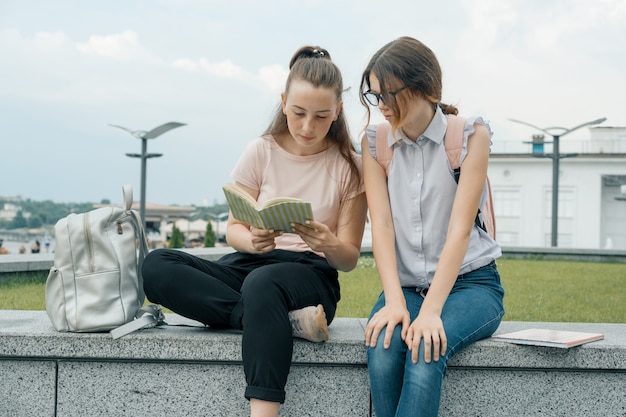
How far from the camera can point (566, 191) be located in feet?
145

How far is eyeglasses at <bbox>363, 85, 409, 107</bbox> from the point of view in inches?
98.1

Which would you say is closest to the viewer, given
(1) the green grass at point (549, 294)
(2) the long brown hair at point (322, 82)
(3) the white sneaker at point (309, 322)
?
(3) the white sneaker at point (309, 322)

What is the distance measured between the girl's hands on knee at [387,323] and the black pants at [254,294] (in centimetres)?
28

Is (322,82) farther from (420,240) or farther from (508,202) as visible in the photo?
(508,202)

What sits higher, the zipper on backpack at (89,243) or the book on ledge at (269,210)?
the book on ledge at (269,210)

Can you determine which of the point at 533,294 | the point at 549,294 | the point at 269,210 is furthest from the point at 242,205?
the point at 549,294

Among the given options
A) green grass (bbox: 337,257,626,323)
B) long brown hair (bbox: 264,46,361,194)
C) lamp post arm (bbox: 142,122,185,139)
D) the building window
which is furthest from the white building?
long brown hair (bbox: 264,46,361,194)

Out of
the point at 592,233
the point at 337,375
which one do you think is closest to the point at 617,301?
the point at 337,375

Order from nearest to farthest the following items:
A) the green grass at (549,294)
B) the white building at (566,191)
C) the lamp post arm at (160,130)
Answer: the green grass at (549,294) < the lamp post arm at (160,130) < the white building at (566,191)

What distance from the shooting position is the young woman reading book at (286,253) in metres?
2.33

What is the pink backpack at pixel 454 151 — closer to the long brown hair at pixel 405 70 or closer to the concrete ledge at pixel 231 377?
the long brown hair at pixel 405 70

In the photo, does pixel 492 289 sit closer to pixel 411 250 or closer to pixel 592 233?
pixel 411 250

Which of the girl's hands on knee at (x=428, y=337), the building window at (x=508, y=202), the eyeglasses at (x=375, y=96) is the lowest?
the girl's hands on knee at (x=428, y=337)

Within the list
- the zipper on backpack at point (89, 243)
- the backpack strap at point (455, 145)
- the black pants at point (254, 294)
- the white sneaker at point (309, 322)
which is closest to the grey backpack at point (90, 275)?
the zipper on backpack at point (89, 243)
